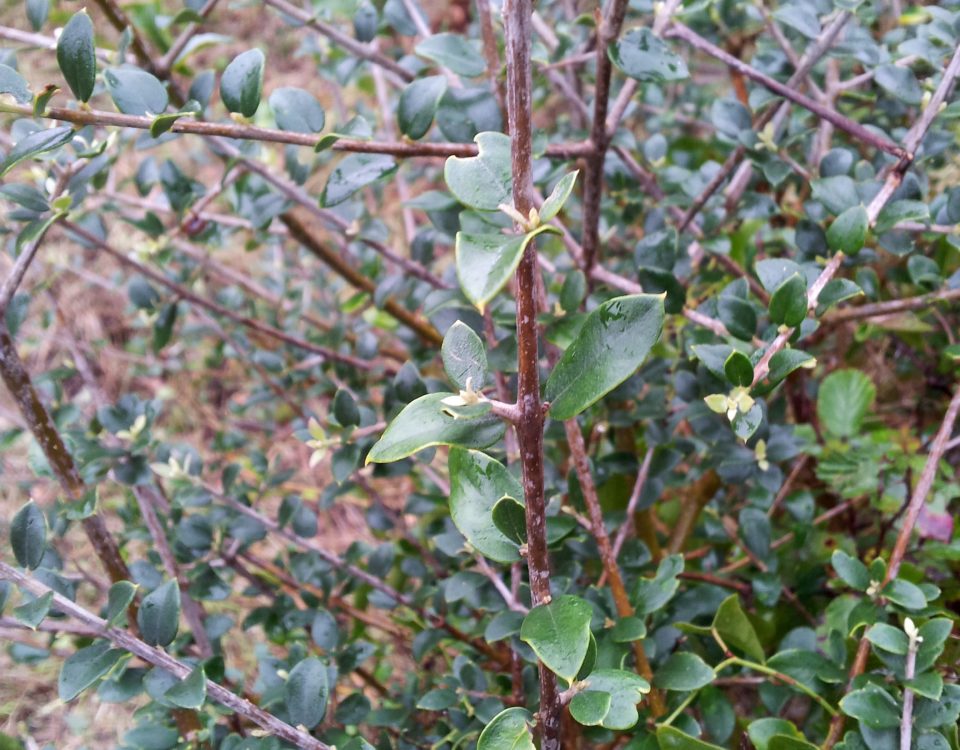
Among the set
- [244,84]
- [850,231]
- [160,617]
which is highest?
[244,84]

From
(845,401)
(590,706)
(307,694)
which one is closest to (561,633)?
(590,706)

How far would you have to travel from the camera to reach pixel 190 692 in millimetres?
738

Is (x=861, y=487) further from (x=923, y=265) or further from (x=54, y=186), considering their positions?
(x=54, y=186)

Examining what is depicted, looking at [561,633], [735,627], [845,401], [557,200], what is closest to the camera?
[557,200]

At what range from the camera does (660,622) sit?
40.1 inches

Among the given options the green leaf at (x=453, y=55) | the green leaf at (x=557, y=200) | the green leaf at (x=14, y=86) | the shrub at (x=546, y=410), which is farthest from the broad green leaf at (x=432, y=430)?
the green leaf at (x=453, y=55)

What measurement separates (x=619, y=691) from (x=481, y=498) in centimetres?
20

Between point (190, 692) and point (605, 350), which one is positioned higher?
point (605, 350)

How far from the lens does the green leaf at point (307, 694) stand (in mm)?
857

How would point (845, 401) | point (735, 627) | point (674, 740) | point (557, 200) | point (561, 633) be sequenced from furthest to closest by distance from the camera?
1. point (845, 401)
2. point (735, 627)
3. point (674, 740)
4. point (561, 633)
5. point (557, 200)

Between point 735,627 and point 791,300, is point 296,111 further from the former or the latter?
point 735,627

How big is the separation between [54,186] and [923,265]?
3.58ft

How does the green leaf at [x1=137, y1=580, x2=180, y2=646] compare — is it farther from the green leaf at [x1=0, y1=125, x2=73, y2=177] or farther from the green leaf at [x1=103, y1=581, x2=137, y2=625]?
the green leaf at [x1=0, y1=125, x2=73, y2=177]

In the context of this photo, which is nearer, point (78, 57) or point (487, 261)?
point (487, 261)
